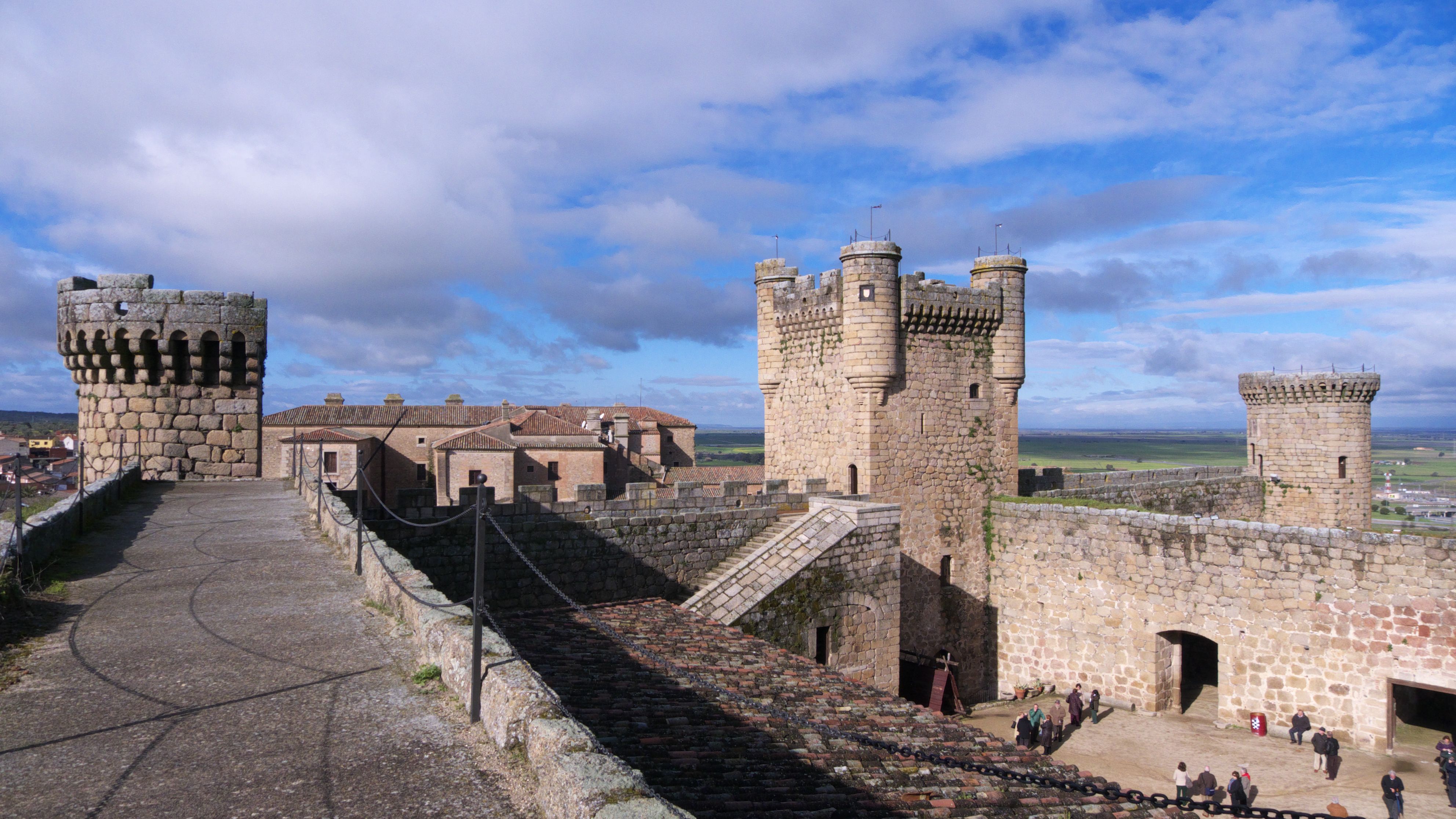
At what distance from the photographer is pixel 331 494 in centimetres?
1299

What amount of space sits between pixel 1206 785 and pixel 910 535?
274 inches

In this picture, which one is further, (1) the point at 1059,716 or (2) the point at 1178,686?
(2) the point at 1178,686

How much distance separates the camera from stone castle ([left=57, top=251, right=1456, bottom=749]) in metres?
13.6

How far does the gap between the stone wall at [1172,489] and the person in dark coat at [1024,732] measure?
660 centimetres

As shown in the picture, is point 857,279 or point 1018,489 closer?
point 857,279

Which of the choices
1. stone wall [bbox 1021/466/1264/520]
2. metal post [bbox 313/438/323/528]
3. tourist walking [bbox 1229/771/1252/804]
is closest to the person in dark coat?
tourist walking [bbox 1229/771/1252/804]

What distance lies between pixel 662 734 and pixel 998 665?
14088 millimetres

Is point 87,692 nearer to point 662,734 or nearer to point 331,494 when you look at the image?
point 662,734

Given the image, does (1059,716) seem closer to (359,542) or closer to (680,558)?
(680,558)

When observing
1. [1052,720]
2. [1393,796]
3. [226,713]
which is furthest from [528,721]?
[1052,720]

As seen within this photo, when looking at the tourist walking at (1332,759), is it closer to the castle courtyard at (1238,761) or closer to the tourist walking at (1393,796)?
the castle courtyard at (1238,761)

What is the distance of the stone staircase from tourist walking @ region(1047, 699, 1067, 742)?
6.12m

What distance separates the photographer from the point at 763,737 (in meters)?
7.55

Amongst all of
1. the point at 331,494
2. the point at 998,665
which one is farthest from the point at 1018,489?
the point at 331,494
